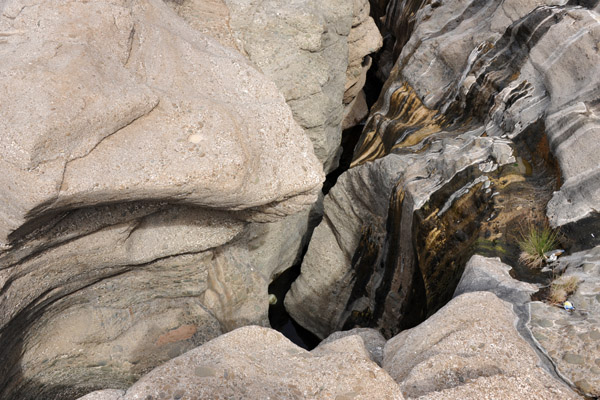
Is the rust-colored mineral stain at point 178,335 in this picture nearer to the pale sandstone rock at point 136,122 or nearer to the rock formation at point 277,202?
the rock formation at point 277,202

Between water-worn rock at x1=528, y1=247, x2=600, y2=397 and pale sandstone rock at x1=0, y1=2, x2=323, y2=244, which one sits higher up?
pale sandstone rock at x1=0, y1=2, x2=323, y2=244

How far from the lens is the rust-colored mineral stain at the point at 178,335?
4125 mm

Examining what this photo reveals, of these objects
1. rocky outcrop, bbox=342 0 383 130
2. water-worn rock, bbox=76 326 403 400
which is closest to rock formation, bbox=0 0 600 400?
water-worn rock, bbox=76 326 403 400

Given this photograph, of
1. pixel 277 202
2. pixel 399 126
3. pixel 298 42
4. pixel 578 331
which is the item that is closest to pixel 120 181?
pixel 277 202

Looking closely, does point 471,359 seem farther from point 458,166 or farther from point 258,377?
point 458,166

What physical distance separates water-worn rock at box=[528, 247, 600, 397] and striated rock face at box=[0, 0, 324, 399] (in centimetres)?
157

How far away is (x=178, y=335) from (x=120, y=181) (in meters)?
2.22

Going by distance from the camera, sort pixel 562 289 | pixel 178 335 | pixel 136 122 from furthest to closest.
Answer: pixel 178 335
pixel 562 289
pixel 136 122

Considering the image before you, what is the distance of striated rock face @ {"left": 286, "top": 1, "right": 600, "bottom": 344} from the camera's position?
3.40 meters

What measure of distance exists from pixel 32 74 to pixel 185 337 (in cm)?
270

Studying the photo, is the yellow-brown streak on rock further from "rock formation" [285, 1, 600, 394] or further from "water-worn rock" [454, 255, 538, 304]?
"water-worn rock" [454, 255, 538, 304]

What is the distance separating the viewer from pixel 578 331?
2.46 metres

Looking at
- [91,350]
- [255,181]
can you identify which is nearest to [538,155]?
[255,181]

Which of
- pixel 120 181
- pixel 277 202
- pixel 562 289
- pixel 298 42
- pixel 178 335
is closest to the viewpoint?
pixel 120 181
